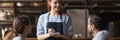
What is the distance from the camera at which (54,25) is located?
3207mm

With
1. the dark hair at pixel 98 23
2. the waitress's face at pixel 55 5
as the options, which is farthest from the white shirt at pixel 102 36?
the waitress's face at pixel 55 5

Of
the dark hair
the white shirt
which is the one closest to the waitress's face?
the dark hair

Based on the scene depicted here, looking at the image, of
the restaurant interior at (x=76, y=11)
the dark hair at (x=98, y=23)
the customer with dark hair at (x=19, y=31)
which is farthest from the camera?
the restaurant interior at (x=76, y=11)

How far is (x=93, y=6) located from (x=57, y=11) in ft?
8.33

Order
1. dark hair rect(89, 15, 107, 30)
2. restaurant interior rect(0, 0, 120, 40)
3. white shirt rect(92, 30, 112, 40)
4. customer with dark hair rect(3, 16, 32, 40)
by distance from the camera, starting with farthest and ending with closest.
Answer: restaurant interior rect(0, 0, 120, 40) → dark hair rect(89, 15, 107, 30) → white shirt rect(92, 30, 112, 40) → customer with dark hair rect(3, 16, 32, 40)

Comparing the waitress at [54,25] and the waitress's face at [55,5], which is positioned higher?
the waitress's face at [55,5]

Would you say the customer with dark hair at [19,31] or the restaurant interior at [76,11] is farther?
the restaurant interior at [76,11]

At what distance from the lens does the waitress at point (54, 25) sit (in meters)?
3.17

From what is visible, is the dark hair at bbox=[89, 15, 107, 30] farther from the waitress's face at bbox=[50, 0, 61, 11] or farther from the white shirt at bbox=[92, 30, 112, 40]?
the waitress's face at bbox=[50, 0, 61, 11]

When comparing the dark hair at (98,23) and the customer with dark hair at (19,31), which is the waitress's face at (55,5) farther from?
the customer with dark hair at (19,31)

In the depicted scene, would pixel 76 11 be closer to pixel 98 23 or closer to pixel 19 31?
pixel 98 23

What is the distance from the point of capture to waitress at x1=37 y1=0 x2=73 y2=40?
10.4 ft

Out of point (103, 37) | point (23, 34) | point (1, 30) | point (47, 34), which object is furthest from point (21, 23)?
point (1, 30)

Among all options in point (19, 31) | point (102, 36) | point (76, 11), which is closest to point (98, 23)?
point (102, 36)
